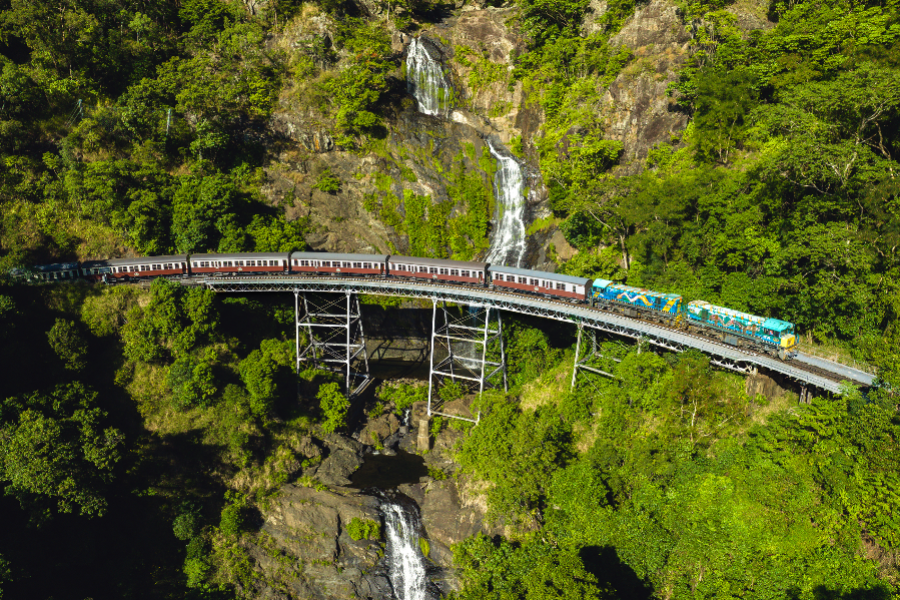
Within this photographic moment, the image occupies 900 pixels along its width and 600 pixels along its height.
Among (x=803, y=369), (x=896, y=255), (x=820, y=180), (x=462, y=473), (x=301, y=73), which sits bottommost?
(x=462, y=473)

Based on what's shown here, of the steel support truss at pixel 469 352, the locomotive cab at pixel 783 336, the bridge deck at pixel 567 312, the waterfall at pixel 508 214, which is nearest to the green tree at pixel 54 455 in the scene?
the bridge deck at pixel 567 312

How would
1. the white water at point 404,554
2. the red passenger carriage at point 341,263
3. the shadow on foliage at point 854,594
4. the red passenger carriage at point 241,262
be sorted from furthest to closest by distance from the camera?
the red passenger carriage at point 241,262 → the red passenger carriage at point 341,263 → the white water at point 404,554 → the shadow on foliage at point 854,594

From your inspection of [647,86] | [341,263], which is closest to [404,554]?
[341,263]

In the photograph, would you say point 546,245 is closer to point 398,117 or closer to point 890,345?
point 398,117

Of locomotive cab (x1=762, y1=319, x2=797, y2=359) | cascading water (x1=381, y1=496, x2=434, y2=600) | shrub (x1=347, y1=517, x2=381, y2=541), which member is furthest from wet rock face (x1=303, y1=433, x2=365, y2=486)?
locomotive cab (x1=762, y1=319, x2=797, y2=359)

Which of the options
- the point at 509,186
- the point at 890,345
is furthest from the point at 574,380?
the point at 509,186

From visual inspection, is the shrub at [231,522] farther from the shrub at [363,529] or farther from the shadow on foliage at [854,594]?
the shadow on foliage at [854,594]
